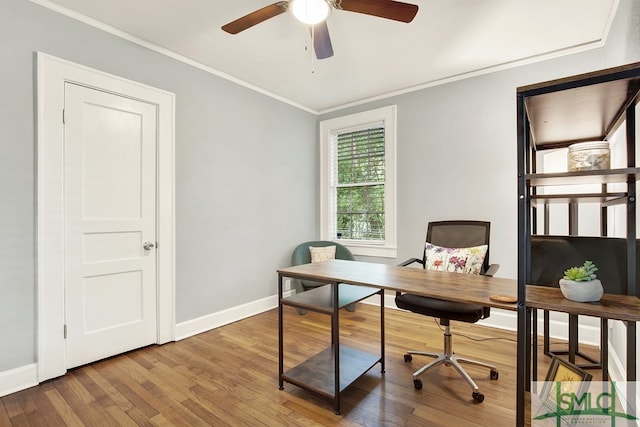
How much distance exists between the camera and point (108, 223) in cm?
248

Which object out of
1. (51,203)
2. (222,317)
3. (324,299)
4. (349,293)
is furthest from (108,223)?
(349,293)

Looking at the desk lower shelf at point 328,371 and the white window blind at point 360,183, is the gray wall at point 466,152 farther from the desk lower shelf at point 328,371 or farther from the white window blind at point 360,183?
the desk lower shelf at point 328,371

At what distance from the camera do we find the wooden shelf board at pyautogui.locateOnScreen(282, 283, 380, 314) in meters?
1.87

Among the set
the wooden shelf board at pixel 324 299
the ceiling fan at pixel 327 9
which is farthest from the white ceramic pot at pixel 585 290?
the ceiling fan at pixel 327 9

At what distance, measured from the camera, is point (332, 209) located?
447cm

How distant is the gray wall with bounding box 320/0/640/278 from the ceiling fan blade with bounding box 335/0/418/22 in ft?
4.90

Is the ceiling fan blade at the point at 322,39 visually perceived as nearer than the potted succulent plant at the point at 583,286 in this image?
No

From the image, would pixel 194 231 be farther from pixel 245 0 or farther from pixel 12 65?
pixel 245 0

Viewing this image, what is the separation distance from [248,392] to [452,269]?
5.57ft

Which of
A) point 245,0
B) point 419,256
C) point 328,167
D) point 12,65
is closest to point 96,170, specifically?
point 12,65

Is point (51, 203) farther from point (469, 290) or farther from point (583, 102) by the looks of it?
point (583, 102)

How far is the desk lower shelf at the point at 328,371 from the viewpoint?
6.22 ft

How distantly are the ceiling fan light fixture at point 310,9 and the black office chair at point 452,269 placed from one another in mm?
1862

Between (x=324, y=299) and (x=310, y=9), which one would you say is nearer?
(x=310, y=9)
